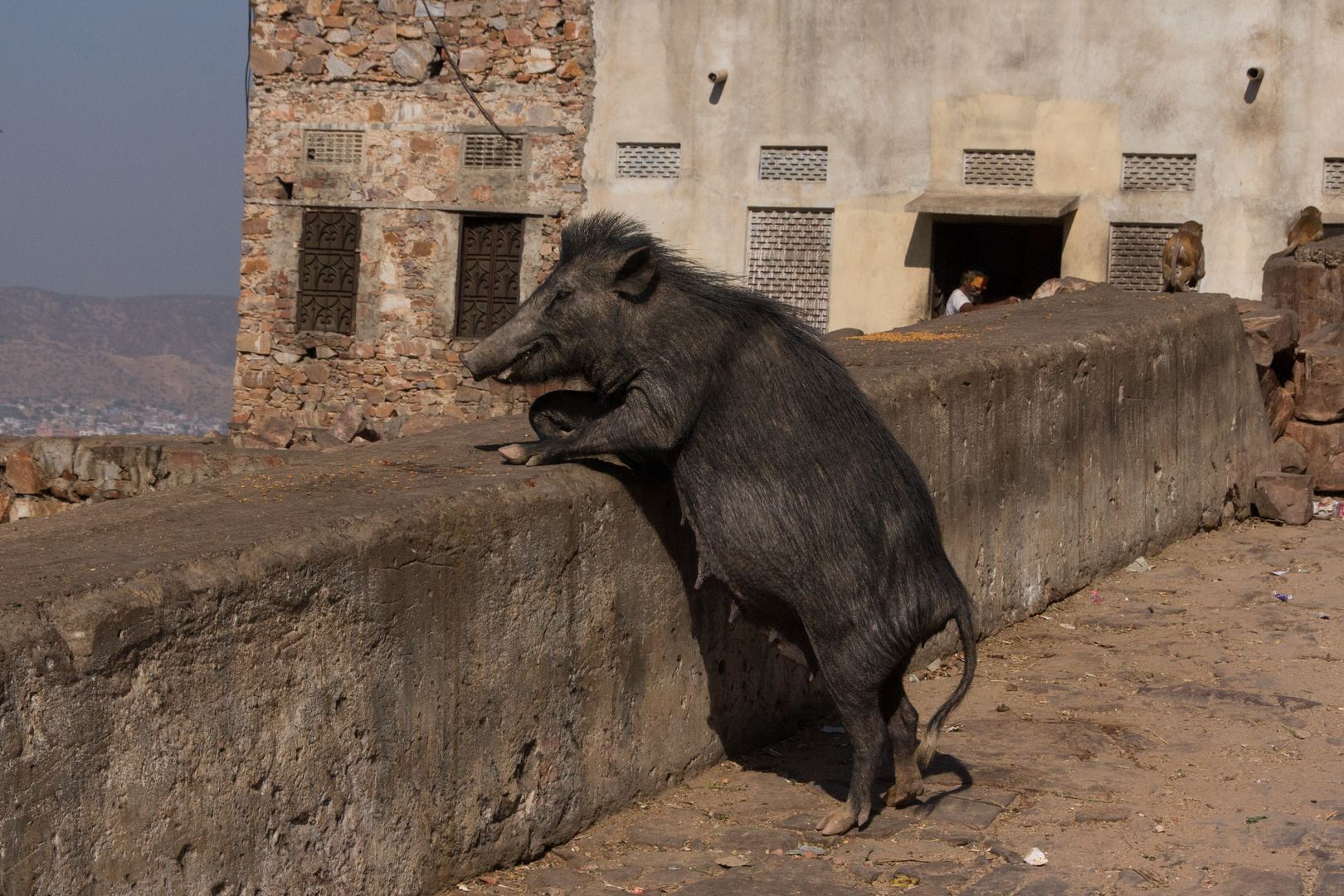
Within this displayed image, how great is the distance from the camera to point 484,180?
17.2m

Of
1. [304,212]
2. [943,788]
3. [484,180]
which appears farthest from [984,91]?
[943,788]

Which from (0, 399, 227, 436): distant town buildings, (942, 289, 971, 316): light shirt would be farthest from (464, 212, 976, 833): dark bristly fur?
(0, 399, 227, 436): distant town buildings

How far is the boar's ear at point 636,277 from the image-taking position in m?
3.86

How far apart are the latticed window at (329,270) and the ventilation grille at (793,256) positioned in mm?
5030

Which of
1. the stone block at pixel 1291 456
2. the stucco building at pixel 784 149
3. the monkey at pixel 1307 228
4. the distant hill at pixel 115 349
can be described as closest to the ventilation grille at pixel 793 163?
the stucco building at pixel 784 149

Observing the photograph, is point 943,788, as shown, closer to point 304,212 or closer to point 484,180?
point 484,180

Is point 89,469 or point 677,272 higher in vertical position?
point 677,272

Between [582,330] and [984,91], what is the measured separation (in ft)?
42.4

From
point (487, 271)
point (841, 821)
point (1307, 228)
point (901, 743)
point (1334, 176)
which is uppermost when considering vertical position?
point (1334, 176)

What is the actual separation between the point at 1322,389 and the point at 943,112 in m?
7.36

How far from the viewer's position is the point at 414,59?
56.7ft

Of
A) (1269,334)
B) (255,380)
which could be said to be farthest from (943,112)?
(255,380)

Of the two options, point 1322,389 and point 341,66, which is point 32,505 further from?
point 341,66

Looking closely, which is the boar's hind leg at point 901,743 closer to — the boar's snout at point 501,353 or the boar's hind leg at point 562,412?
the boar's hind leg at point 562,412
